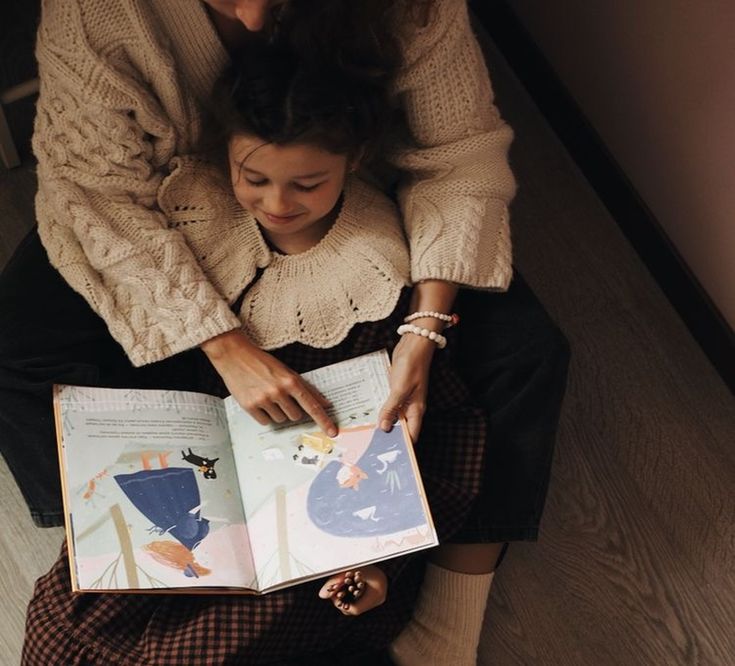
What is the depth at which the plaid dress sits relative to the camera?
1.02 metres

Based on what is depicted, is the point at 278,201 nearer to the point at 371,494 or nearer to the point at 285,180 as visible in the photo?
the point at 285,180

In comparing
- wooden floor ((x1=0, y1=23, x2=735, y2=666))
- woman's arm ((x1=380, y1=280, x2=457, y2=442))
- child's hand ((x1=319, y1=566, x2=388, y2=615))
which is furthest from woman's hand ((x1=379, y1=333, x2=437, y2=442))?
wooden floor ((x1=0, y1=23, x2=735, y2=666))

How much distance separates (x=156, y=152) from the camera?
1.12 meters

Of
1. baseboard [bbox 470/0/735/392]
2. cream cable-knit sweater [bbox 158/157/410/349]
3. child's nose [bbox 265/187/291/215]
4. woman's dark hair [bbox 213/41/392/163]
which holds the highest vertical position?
woman's dark hair [bbox 213/41/392/163]

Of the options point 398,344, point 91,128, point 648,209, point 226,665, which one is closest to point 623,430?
point 648,209

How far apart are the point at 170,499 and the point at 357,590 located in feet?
0.73

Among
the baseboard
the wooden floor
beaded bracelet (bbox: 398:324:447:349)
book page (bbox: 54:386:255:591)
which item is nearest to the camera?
book page (bbox: 54:386:255:591)

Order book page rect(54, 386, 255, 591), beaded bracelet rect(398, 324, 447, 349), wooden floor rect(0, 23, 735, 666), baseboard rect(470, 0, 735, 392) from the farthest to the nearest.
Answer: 1. baseboard rect(470, 0, 735, 392)
2. wooden floor rect(0, 23, 735, 666)
3. beaded bracelet rect(398, 324, 447, 349)
4. book page rect(54, 386, 255, 591)

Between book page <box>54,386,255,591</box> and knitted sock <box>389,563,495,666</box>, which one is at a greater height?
book page <box>54,386,255,591</box>

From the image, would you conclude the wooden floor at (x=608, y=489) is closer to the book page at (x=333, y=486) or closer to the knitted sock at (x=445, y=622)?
the knitted sock at (x=445, y=622)

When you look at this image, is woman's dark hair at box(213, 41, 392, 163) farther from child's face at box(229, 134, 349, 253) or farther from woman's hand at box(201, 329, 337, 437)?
woman's hand at box(201, 329, 337, 437)

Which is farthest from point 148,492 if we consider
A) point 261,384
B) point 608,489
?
point 608,489

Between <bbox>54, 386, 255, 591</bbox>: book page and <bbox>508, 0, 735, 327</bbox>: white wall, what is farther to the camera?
<bbox>508, 0, 735, 327</bbox>: white wall

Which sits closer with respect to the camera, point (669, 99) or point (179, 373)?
point (179, 373)
